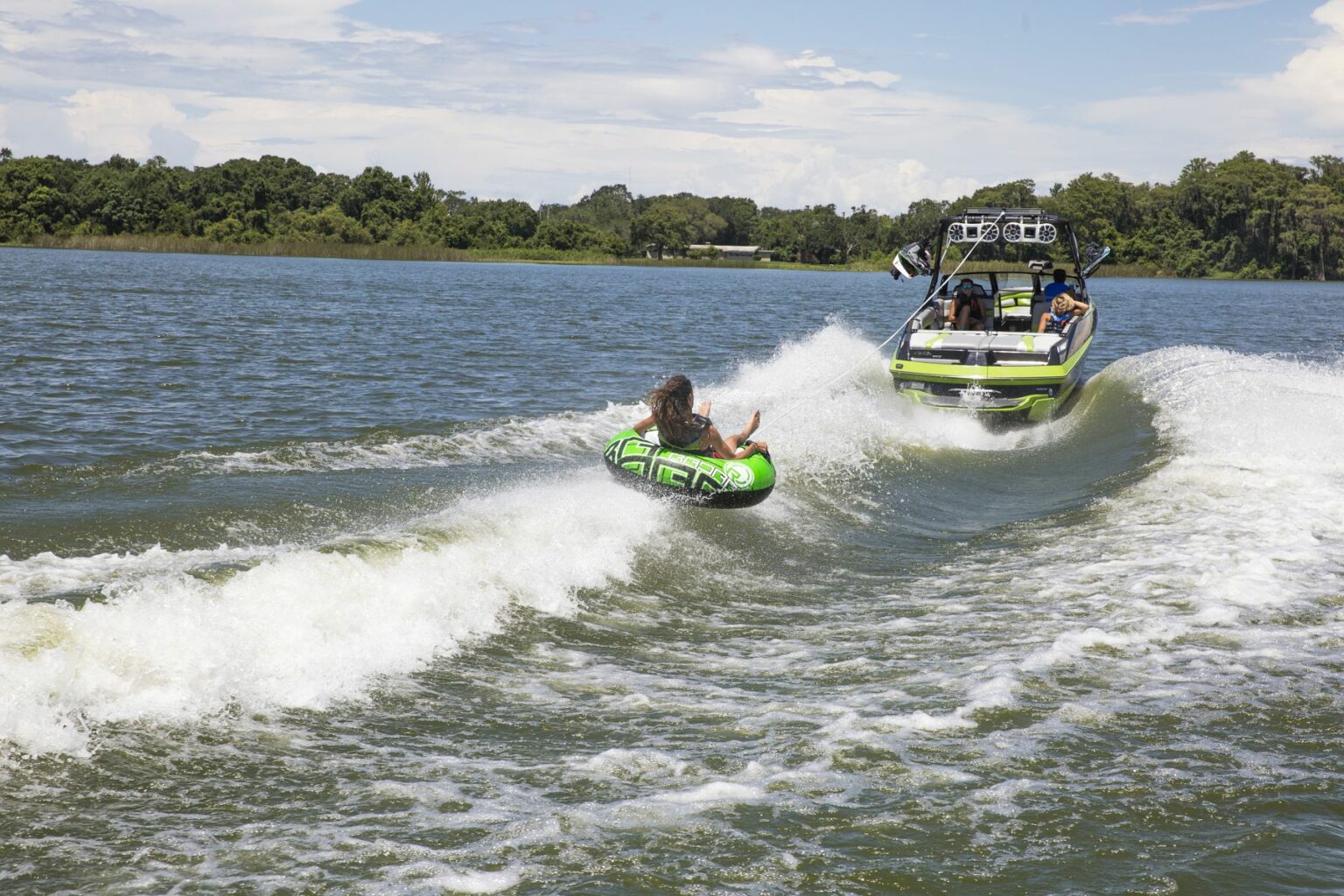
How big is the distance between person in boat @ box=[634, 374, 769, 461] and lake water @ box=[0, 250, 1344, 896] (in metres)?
0.65

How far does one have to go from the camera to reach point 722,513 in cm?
1089

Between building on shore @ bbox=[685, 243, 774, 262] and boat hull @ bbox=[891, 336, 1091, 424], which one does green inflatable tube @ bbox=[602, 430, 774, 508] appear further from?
building on shore @ bbox=[685, 243, 774, 262]

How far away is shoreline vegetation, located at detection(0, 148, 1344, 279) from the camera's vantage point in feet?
323

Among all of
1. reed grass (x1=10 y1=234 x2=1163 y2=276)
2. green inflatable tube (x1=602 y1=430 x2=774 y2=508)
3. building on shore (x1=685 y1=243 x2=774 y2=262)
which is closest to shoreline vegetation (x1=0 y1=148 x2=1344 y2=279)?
reed grass (x1=10 y1=234 x2=1163 y2=276)

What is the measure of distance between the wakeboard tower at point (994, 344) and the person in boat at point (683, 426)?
6.13 metres

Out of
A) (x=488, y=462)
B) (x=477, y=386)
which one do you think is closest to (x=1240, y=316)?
(x=477, y=386)

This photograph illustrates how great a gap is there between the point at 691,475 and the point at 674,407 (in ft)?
1.98

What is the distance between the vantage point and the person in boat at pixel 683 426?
10.0 meters

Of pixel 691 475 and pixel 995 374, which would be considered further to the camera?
pixel 995 374

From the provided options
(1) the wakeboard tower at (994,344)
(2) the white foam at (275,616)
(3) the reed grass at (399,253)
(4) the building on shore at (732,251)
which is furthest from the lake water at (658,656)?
(4) the building on shore at (732,251)

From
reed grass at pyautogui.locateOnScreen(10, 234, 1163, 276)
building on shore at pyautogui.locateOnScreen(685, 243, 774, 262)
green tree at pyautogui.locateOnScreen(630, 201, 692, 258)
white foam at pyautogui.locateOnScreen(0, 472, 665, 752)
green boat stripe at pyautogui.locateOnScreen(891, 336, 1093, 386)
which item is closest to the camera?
white foam at pyautogui.locateOnScreen(0, 472, 665, 752)

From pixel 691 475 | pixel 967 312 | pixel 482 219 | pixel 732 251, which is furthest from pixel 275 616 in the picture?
pixel 732 251

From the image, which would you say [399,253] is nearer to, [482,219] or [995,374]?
[482,219]

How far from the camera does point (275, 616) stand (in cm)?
673
